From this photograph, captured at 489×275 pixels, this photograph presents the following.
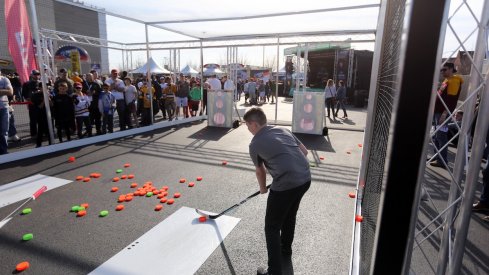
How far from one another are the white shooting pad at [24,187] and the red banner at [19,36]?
3.22 metres

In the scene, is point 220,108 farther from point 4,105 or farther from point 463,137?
point 463,137

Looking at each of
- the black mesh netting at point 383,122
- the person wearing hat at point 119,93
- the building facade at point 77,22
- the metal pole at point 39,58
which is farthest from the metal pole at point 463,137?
the building facade at point 77,22

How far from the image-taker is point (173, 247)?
11.1 ft

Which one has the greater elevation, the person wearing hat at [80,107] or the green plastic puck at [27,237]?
the person wearing hat at [80,107]

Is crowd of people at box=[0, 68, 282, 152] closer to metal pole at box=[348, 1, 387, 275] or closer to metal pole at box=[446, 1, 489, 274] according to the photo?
metal pole at box=[348, 1, 387, 275]

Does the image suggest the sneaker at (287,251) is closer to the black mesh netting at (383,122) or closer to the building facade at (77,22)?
the black mesh netting at (383,122)

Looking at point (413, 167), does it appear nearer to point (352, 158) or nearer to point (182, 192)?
point (182, 192)

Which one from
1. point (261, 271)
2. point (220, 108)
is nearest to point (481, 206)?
point (261, 271)

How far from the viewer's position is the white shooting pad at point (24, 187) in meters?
4.62

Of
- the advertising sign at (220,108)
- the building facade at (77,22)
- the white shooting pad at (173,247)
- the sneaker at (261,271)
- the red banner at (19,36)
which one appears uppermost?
the building facade at (77,22)

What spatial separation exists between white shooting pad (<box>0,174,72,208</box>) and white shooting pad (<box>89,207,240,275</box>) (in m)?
2.56

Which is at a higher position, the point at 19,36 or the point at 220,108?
the point at 19,36

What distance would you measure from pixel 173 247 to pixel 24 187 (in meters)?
3.48

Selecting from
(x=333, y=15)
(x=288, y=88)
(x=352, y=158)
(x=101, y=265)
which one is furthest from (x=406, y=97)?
(x=288, y=88)
